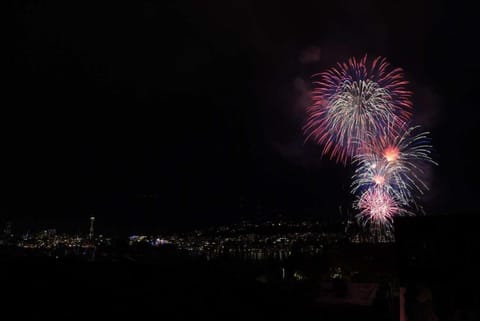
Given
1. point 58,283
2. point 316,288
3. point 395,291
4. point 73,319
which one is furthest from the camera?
point 395,291

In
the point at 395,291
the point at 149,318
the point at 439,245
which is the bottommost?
the point at 395,291

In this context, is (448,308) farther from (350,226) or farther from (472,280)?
(350,226)

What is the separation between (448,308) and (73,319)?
12394 mm

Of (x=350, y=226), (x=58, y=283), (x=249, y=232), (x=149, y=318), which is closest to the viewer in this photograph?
(x=149, y=318)

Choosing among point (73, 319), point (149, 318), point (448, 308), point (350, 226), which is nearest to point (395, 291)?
point (448, 308)

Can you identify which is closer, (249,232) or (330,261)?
(330,261)

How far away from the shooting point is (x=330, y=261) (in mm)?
34781

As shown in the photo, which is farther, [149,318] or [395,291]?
[395,291]

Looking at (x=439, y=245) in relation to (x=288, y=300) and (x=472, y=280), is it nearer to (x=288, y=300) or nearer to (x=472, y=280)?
(x=472, y=280)

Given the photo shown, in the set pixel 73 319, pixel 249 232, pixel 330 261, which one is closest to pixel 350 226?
pixel 249 232

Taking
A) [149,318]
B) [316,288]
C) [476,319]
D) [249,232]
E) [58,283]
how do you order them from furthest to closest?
[249,232]
[316,288]
[476,319]
[58,283]
[149,318]

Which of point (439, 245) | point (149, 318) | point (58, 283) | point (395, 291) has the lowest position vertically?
point (395, 291)

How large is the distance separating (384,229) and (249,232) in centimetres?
14245

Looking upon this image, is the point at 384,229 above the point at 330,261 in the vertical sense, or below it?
above
